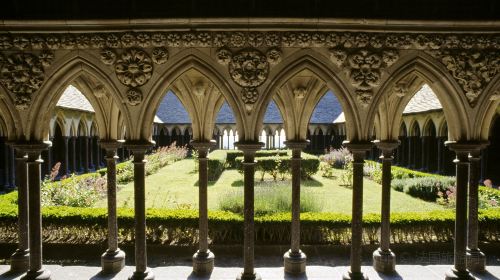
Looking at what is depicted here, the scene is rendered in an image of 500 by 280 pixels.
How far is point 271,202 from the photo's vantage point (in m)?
9.48

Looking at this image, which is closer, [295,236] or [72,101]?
[295,236]

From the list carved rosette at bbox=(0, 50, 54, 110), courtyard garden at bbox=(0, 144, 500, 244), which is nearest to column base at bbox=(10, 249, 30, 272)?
courtyard garden at bbox=(0, 144, 500, 244)

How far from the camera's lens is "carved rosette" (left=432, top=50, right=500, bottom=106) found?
187 inches

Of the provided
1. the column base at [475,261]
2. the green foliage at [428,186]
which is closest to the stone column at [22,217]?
the column base at [475,261]

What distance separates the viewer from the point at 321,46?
4.72 meters

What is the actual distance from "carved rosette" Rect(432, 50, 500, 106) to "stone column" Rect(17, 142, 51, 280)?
547 centimetres

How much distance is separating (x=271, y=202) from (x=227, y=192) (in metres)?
2.85

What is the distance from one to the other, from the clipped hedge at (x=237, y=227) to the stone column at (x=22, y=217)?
2.22m

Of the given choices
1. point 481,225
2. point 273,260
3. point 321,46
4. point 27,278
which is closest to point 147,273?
point 27,278

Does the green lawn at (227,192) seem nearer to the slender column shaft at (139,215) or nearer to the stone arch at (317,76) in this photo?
the slender column shaft at (139,215)

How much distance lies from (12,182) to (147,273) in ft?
40.0

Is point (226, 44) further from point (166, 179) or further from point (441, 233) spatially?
point (166, 179)

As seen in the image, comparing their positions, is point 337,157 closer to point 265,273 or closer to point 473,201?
point 473,201

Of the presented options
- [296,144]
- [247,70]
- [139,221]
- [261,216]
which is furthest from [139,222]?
[261,216]
